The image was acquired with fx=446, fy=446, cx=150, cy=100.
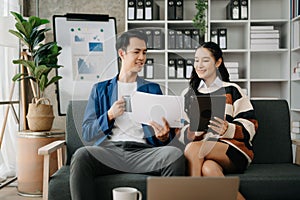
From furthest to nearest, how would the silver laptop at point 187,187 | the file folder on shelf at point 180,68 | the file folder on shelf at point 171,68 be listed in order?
the file folder on shelf at point 171,68 → the file folder on shelf at point 180,68 → the silver laptop at point 187,187

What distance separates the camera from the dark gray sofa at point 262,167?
8.10 feet

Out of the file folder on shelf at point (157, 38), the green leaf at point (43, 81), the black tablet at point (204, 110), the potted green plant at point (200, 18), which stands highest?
the potted green plant at point (200, 18)

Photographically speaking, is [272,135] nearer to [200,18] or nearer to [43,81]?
[43,81]

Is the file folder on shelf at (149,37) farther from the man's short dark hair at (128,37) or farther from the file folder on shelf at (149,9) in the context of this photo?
the file folder on shelf at (149,9)

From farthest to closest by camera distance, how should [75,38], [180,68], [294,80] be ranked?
[294,80] → [75,38] → [180,68]

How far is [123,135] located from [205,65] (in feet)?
2.13

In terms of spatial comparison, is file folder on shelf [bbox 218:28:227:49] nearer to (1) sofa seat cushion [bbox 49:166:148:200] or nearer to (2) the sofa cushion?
(2) the sofa cushion

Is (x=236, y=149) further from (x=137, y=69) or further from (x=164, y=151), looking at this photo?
(x=137, y=69)

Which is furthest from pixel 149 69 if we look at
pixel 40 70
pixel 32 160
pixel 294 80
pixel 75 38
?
pixel 294 80

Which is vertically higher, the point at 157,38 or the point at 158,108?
the point at 157,38

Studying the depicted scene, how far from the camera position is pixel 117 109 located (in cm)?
254

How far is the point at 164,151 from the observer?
2.52 metres

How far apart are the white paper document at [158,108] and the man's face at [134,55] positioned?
0.50 feet

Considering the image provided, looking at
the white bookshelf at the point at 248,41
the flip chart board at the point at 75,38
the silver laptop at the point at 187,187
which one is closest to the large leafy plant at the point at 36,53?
the flip chart board at the point at 75,38
